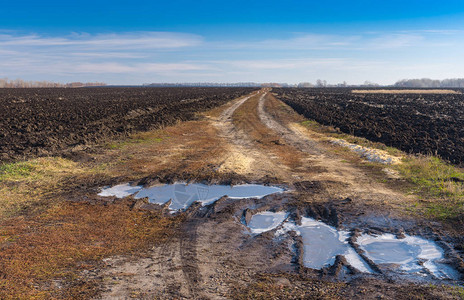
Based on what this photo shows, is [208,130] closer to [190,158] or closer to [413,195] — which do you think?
[190,158]

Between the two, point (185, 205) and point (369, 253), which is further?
point (185, 205)

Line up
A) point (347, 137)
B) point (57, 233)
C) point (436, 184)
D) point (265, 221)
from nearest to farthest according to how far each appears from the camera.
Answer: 1. point (57, 233)
2. point (265, 221)
3. point (436, 184)
4. point (347, 137)

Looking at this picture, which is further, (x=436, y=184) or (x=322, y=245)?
(x=436, y=184)

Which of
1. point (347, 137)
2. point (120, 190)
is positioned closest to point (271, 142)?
point (347, 137)

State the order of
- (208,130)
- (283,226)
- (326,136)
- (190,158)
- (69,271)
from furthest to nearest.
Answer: (208,130)
(326,136)
(190,158)
(283,226)
(69,271)

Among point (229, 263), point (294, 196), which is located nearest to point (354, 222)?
point (294, 196)

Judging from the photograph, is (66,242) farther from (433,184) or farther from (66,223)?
(433,184)
